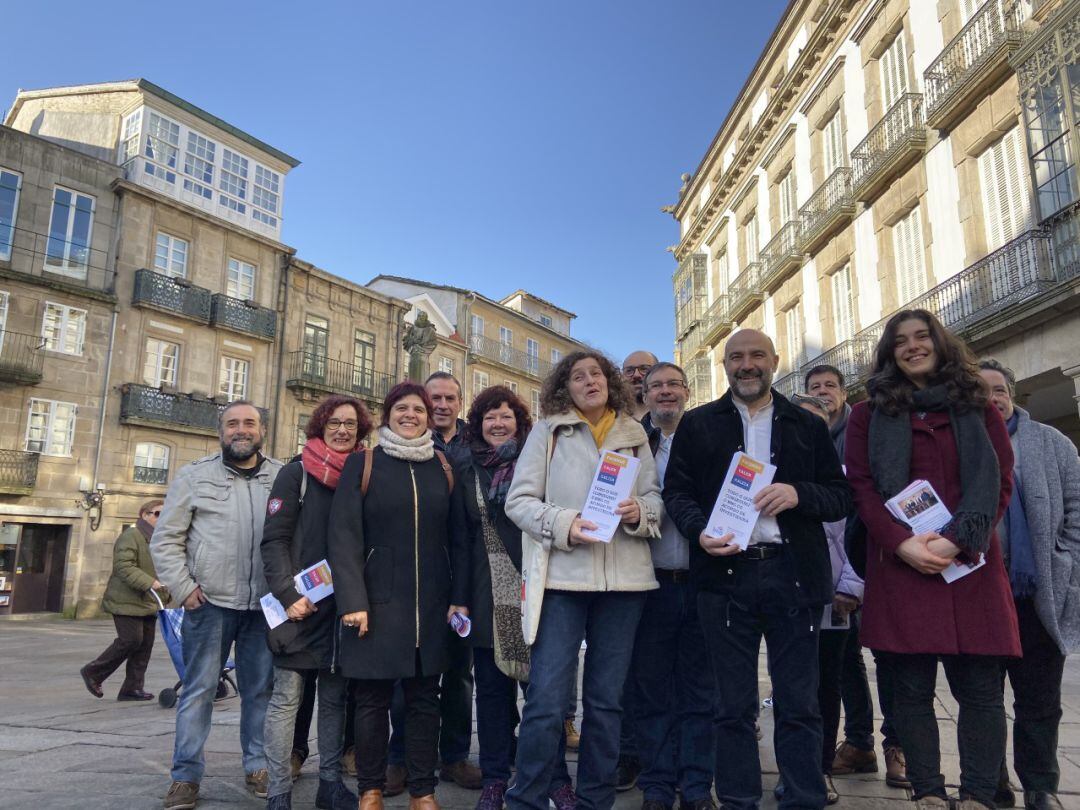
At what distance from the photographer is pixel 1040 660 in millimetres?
3375

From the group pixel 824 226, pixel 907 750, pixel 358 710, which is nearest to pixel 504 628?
pixel 358 710

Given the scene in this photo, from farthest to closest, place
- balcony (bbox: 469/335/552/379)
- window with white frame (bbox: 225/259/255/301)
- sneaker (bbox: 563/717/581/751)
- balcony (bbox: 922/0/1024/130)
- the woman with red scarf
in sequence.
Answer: balcony (bbox: 469/335/552/379) → window with white frame (bbox: 225/259/255/301) → balcony (bbox: 922/0/1024/130) → sneaker (bbox: 563/717/581/751) → the woman with red scarf

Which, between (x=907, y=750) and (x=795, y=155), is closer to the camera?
(x=907, y=750)

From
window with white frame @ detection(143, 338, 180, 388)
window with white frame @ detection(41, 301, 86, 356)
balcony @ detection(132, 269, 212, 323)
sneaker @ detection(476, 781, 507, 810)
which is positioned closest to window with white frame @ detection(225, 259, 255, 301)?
balcony @ detection(132, 269, 212, 323)

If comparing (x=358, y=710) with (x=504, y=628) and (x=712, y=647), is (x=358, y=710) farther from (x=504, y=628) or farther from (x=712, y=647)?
(x=712, y=647)

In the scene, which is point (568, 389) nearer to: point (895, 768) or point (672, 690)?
point (672, 690)

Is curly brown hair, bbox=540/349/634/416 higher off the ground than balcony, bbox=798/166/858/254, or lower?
lower

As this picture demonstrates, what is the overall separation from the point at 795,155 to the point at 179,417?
18933 mm

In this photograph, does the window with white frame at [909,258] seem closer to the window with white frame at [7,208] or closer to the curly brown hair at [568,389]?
the curly brown hair at [568,389]

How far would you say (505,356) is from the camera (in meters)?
37.4

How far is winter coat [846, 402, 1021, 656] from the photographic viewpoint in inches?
114

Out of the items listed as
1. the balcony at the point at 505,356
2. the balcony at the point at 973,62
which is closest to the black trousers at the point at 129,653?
the balcony at the point at 973,62

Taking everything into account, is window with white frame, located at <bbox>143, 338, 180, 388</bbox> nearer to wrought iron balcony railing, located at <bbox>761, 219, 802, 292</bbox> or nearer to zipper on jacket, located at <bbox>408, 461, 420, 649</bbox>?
wrought iron balcony railing, located at <bbox>761, 219, 802, 292</bbox>

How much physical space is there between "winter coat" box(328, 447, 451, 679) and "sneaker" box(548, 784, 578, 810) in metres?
0.80
